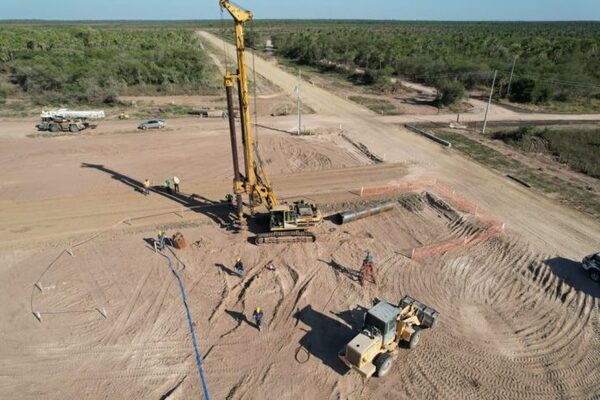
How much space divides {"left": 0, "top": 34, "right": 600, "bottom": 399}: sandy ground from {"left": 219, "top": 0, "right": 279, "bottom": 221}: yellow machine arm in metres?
3.04

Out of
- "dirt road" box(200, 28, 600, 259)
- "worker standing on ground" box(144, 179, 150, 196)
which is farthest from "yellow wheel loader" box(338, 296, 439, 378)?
"worker standing on ground" box(144, 179, 150, 196)

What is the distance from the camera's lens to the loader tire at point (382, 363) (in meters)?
15.0

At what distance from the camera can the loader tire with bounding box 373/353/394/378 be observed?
15.0m

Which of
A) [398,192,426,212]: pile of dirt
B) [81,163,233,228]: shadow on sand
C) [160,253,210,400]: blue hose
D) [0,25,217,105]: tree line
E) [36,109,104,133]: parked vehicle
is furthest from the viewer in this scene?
[0,25,217,105]: tree line

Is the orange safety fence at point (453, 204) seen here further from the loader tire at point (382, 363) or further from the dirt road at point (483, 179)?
the loader tire at point (382, 363)

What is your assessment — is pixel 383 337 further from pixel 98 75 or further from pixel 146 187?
pixel 98 75

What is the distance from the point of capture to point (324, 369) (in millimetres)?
15727

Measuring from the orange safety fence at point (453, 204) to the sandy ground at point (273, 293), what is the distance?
71 centimetres

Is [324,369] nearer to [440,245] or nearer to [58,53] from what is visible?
[440,245]

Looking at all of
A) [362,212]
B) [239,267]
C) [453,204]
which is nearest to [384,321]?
[239,267]

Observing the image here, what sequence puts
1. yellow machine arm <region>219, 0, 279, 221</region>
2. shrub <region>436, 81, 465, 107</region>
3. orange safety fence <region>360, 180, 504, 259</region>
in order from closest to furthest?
yellow machine arm <region>219, 0, 279, 221</region>
orange safety fence <region>360, 180, 504, 259</region>
shrub <region>436, 81, 465, 107</region>

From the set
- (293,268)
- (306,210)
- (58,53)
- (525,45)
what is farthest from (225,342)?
(525,45)

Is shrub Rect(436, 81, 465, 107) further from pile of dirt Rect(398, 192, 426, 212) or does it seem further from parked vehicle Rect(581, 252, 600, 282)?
parked vehicle Rect(581, 252, 600, 282)

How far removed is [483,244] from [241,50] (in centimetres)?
1834
